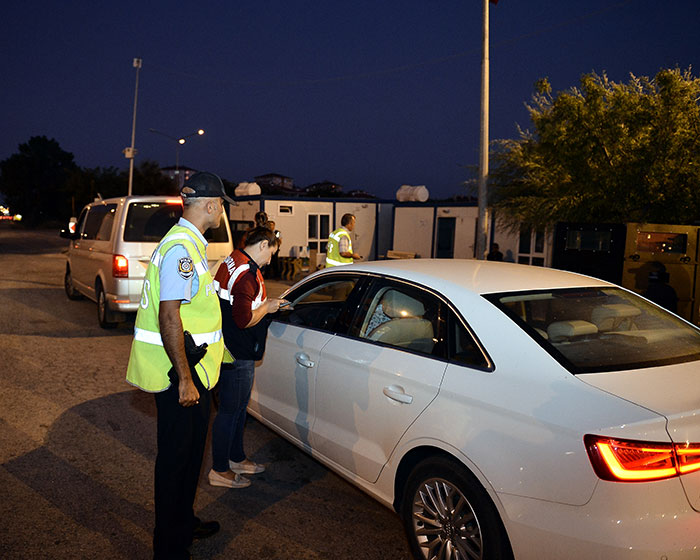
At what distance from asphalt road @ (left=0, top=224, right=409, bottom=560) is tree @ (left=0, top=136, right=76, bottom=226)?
70727 mm

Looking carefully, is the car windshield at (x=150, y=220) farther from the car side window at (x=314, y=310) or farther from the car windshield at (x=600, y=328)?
the car windshield at (x=600, y=328)

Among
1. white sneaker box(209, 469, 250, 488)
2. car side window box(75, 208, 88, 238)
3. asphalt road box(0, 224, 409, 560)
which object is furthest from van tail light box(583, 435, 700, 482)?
car side window box(75, 208, 88, 238)

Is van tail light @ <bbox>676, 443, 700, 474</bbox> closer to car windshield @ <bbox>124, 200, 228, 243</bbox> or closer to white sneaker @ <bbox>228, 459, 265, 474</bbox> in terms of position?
white sneaker @ <bbox>228, 459, 265, 474</bbox>

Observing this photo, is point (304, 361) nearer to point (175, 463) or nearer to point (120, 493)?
point (175, 463)

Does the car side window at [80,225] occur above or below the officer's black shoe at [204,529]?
above

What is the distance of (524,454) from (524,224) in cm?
1333

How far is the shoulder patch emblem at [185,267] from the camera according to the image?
2879mm

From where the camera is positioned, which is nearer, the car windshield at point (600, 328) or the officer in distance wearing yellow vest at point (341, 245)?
the car windshield at point (600, 328)

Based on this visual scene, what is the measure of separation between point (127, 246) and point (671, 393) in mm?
7691

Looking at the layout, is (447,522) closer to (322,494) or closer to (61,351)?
(322,494)

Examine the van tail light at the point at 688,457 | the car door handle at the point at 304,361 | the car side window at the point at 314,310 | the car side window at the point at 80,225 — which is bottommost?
the car door handle at the point at 304,361

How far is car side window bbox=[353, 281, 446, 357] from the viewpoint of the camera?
3.27m

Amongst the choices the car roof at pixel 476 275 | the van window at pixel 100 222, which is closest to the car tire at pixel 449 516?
the car roof at pixel 476 275

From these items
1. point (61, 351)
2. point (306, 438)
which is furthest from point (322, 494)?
point (61, 351)
